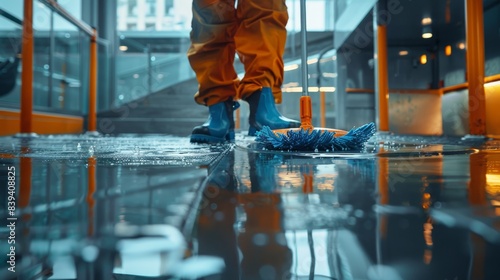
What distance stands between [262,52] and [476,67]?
145cm

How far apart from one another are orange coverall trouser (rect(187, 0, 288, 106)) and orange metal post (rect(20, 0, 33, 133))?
6.01ft

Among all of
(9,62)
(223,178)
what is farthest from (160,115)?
(223,178)

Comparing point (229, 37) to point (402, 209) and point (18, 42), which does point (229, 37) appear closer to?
point (402, 209)

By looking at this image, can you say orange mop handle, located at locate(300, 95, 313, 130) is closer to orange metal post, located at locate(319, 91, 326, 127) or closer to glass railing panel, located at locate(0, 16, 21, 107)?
glass railing panel, located at locate(0, 16, 21, 107)

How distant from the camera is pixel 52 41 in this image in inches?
163

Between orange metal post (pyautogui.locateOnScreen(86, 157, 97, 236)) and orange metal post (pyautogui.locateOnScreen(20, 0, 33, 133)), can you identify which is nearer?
orange metal post (pyautogui.locateOnScreen(86, 157, 97, 236))

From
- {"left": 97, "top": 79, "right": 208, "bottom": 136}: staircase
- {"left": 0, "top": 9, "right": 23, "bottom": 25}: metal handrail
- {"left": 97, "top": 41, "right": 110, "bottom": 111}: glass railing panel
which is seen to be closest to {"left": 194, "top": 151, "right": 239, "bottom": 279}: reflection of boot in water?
{"left": 0, "top": 9, "right": 23, "bottom": 25}: metal handrail

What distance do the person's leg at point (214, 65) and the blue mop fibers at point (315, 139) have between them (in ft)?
1.77

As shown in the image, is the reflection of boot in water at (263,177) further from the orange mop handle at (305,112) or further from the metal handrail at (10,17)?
the metal handrail at (10,17)

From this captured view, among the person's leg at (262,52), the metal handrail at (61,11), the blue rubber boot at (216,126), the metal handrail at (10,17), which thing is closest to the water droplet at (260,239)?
the person's leg at (262,52)

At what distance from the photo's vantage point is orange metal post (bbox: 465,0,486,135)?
2127mm

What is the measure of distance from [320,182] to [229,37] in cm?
113

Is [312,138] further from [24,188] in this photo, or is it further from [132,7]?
[132,7]

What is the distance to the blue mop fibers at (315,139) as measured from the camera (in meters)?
0.89
